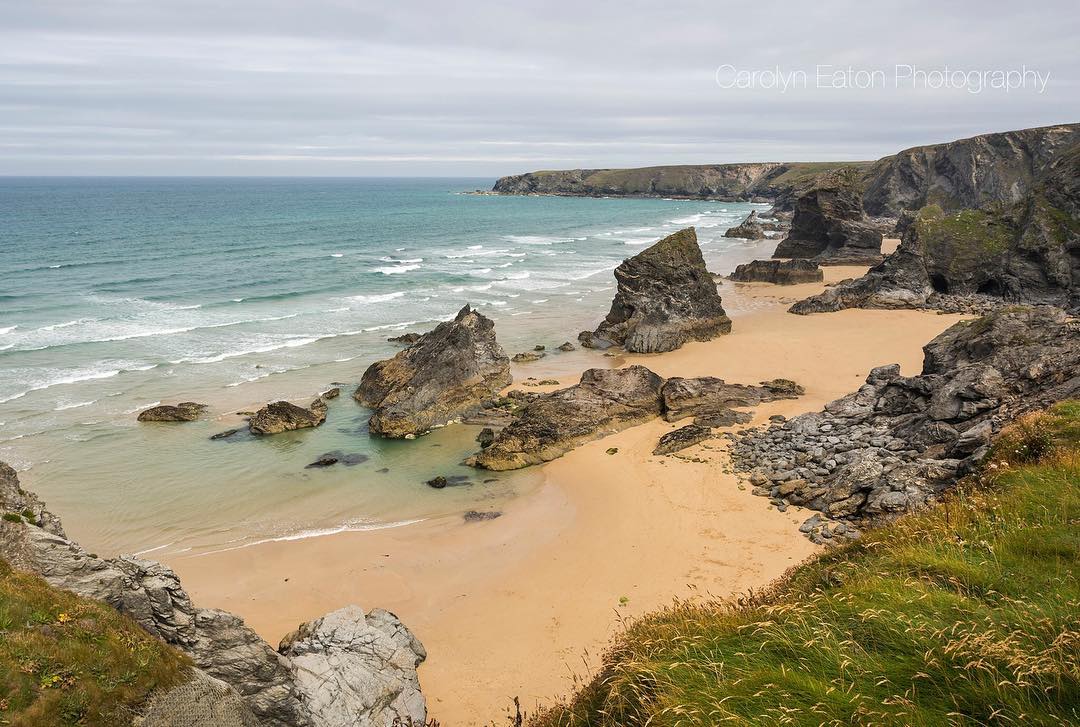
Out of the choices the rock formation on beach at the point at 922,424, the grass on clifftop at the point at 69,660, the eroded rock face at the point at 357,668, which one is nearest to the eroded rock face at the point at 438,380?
the rock formation on beach at the point at 922,424

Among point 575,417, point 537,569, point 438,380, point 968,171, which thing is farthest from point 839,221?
point 537,569

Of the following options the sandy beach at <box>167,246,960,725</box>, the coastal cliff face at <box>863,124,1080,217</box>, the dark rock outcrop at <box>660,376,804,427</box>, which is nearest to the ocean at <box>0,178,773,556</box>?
the sandy beach at <box>167,246,960,725</box>

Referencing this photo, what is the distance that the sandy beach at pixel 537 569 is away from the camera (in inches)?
526

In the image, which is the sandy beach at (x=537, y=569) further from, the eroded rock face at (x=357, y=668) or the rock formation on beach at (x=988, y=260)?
the rock formation on beach at (x=988, y=260)

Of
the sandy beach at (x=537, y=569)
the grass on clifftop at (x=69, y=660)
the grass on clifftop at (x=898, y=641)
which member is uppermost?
the grass on clifftop at (x=898, y=641)

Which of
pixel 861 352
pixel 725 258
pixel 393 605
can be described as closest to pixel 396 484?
pixel 393 605

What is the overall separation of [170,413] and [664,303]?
25.3m

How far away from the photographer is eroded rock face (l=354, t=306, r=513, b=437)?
88.9ft

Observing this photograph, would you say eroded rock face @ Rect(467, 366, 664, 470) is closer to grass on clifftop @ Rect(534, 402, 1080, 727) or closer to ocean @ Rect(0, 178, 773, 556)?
ocean @ Rect(0, 178, 773, 556)

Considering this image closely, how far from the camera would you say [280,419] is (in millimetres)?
26906

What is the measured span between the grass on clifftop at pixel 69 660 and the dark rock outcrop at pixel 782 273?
55679mm

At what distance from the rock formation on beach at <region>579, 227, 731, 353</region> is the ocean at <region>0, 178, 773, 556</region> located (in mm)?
2750

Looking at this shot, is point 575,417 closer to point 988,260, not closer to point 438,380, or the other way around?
point 438,380

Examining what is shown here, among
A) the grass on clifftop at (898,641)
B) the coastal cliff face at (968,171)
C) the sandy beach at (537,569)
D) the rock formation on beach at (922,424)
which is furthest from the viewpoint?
the coastal cliff face at (968,171)
